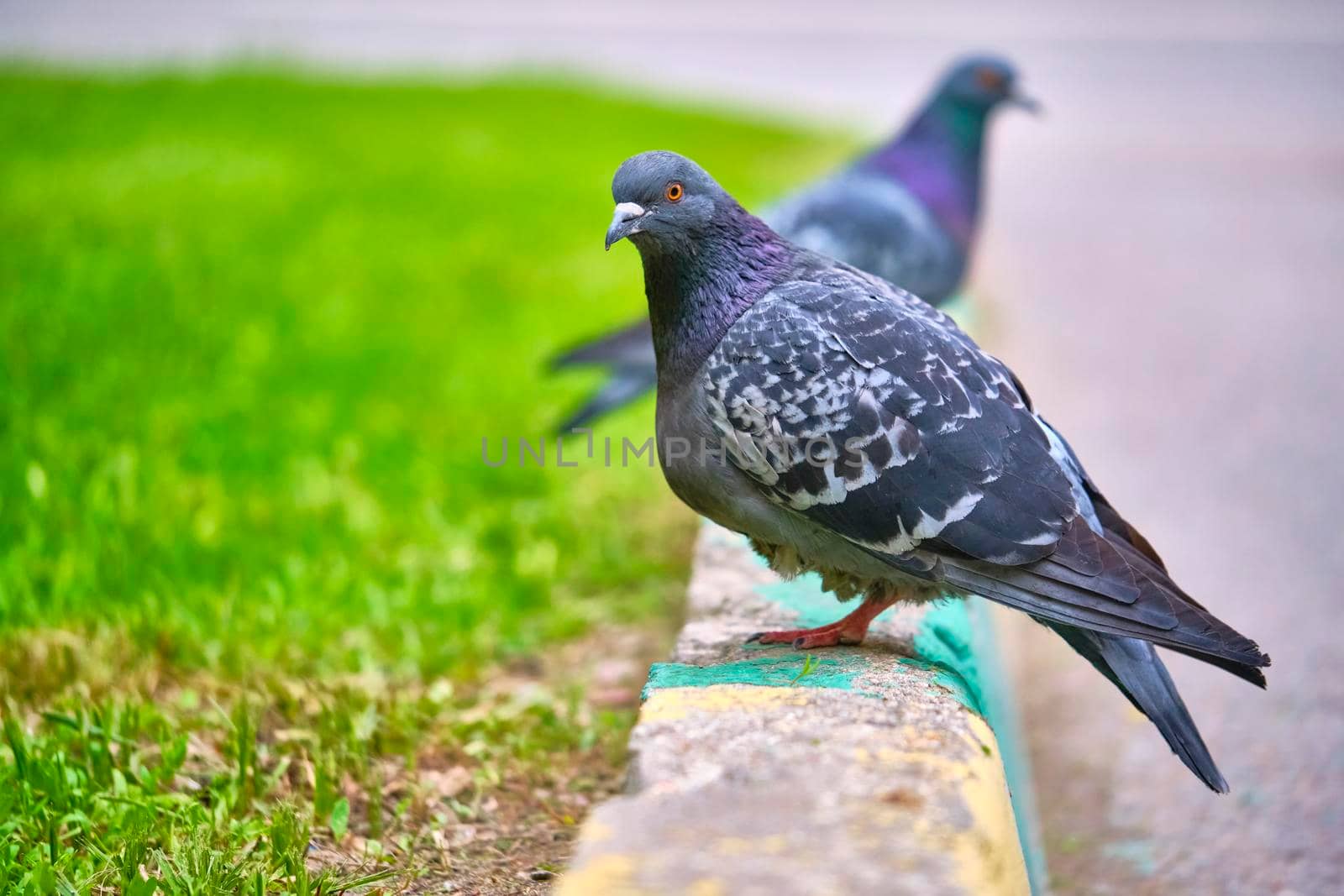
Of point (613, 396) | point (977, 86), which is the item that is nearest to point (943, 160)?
point (977, 86)


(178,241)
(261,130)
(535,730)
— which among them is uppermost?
(261,130)

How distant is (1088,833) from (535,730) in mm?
1331

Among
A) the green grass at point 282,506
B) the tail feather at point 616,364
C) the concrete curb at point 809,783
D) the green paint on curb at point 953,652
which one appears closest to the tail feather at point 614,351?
the tail feather at point 616,364

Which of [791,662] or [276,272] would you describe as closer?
[791,662]

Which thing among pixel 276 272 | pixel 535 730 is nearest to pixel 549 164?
pixel 276 272

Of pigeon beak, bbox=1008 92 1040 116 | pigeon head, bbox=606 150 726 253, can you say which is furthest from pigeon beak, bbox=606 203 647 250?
pigeon beak, bbox=1008 92 1040 116

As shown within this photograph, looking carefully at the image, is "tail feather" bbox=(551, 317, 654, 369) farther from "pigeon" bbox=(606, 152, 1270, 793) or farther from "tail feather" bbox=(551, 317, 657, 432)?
"pigeon" bbox=(606, 152, 1270, 793)

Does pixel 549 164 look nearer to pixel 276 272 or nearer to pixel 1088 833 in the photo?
pixel 276 272

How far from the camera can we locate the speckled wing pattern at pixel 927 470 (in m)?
2.25

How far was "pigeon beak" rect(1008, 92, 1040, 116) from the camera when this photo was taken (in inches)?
190

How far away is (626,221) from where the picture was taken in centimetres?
246

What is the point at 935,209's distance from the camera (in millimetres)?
4598

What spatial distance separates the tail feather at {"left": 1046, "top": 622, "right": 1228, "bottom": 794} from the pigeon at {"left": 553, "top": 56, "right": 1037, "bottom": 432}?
71.2 inches

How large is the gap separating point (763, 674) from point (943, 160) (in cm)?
299
